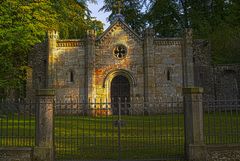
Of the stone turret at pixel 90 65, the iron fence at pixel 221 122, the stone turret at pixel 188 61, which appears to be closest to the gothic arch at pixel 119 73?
the stone turret at pixel 90 65

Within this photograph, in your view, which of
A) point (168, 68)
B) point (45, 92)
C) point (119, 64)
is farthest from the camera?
point (119, 64)

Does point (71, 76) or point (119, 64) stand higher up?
point (119, 64)

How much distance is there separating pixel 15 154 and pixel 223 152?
18.8ft

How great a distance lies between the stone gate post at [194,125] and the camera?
954cm

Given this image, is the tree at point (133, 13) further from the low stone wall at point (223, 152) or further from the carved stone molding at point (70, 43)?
the low stone wall at point (223, 152)

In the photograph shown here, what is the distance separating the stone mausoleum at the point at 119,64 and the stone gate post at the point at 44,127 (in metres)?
16.3

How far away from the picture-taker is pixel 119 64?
88.3ft

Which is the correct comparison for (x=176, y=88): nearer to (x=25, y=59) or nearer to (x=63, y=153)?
(x=25, y=59)

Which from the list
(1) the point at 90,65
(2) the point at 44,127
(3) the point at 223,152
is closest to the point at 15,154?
(2) the point at 44,127

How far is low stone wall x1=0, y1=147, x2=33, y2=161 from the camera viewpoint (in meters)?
9.50

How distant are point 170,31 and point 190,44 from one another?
13989 millimetres

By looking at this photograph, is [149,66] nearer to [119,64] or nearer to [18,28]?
[119,64]

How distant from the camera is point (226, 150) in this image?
955 centimetres

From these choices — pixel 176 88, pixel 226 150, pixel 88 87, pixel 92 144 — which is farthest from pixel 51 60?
pixel 226 150
